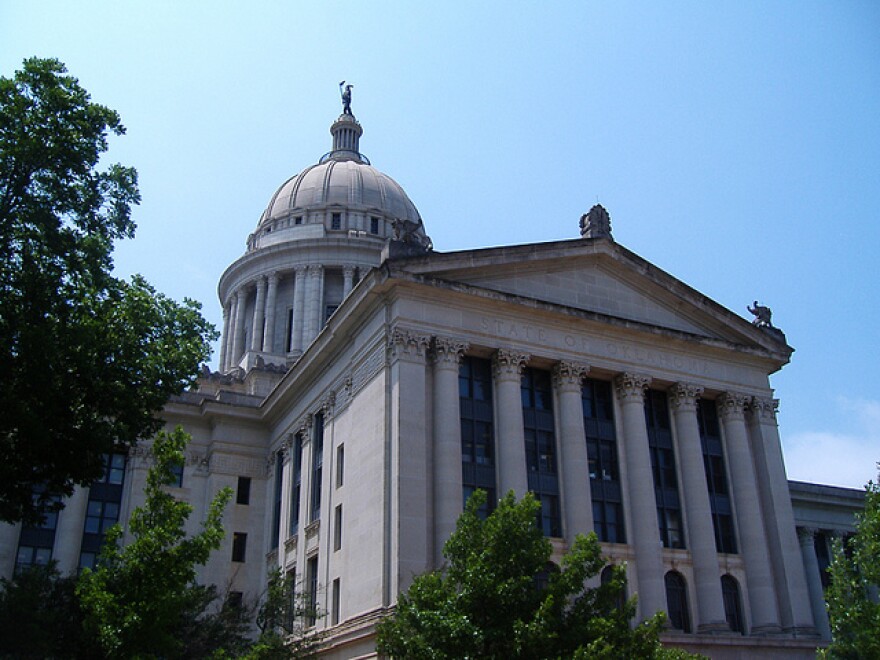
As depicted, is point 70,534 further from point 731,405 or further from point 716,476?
point 731,405

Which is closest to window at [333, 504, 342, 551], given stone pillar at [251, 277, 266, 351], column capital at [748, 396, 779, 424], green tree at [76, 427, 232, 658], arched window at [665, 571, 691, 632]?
arched window at [665, 571, 691, 632]

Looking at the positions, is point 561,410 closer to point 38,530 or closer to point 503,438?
point 503,438

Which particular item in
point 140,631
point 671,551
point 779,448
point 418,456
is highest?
point 779,448

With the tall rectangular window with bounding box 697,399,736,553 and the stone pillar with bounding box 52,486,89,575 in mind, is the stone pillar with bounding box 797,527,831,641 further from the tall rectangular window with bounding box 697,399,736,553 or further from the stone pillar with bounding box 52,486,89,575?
the stone pillar with bounding box 52,486,89,575

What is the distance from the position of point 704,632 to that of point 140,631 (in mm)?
22592

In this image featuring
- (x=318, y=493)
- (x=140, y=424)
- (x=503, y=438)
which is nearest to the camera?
(x=140, y=424)

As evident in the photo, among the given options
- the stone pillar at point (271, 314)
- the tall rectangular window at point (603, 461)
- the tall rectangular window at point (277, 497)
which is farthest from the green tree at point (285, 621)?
the stone pillar at point (271, 314)

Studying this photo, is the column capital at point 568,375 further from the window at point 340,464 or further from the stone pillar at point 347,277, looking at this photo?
the stone pillar at point 347,277

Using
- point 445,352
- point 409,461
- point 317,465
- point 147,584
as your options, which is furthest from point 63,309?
point 317,465

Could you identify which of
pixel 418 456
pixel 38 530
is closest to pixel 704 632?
pixel 418 456

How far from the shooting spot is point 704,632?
3378cm

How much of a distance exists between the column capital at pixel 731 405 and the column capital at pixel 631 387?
4.71 metres

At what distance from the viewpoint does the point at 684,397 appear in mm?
38188

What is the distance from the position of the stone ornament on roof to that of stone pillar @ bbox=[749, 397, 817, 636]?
395 inches
